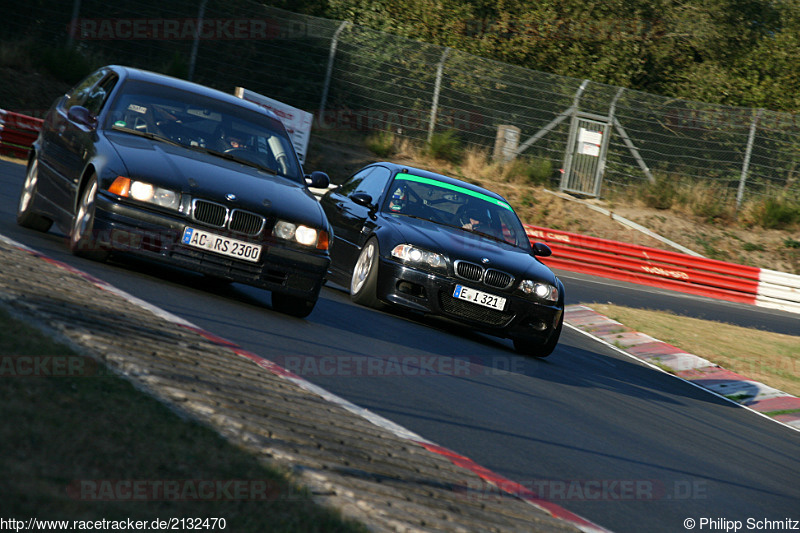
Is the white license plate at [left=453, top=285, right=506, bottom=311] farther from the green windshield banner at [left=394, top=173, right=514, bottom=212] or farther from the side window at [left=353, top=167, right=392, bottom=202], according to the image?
the green windshield banner at [left=394, top=173, right=514, bottom=212]

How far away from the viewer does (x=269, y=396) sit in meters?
5.32

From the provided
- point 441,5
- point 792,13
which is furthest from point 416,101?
point 792,13

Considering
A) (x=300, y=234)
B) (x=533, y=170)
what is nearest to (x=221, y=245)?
(x=300, y=234)

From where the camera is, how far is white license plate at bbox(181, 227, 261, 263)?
7.95m

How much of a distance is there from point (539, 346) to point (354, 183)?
342cm

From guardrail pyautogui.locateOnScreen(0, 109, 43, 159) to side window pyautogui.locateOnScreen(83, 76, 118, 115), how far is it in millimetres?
13377

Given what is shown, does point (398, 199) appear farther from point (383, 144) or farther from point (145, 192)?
point (383, 144)

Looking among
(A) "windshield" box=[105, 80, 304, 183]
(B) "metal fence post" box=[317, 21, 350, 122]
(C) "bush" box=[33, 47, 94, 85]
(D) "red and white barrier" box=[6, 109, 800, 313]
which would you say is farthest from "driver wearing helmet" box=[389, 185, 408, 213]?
(C) "bush" box=[33, 47, 94, 85]

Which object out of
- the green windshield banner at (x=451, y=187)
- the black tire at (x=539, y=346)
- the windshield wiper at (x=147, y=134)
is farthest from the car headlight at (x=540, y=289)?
the windshield wiper at (x=147, y=134)

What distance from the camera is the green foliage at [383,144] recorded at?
28906 mm

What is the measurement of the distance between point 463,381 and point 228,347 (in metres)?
2.16

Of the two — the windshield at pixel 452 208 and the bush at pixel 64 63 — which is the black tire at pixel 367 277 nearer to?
the windshield at pixel 452 208

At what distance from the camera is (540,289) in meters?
10.3

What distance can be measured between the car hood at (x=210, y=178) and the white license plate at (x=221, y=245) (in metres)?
0.27
